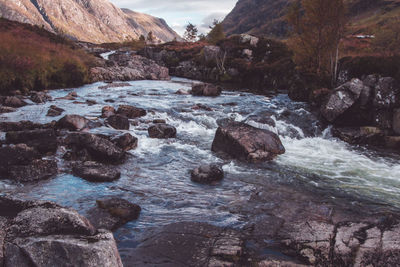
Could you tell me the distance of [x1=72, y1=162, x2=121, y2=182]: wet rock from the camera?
9508 mm

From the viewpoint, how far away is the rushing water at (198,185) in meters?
7.91

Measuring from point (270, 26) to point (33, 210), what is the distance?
7470 inches

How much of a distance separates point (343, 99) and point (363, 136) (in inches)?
136

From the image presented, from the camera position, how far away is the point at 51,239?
3.72 meters

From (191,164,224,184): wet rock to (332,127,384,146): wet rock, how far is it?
9.82 m

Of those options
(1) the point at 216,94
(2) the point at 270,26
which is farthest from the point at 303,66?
(2) the point at 270,26

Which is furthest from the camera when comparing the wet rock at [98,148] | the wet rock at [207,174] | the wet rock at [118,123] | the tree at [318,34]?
the tree at [318,34]

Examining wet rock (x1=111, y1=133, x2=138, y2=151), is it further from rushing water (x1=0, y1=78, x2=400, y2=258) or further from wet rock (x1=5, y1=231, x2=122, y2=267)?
wet rock (x1=5, y1=231, x2=122, y2=267)

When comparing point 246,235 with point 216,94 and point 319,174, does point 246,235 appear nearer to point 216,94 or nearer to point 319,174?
point 319,174

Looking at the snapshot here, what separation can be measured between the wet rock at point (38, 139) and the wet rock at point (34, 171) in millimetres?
1822

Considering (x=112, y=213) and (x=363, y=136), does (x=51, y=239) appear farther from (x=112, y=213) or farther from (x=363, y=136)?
(x=363, y=136)

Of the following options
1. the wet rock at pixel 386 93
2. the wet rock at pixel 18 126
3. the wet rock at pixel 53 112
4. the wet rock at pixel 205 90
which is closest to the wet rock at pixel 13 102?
the wet rock at pixel 53 112

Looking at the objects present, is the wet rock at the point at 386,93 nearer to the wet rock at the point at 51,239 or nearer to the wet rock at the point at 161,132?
the wet rock at the point at 161,132

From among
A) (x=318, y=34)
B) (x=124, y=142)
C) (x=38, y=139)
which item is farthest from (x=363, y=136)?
(x=38, y=139)
